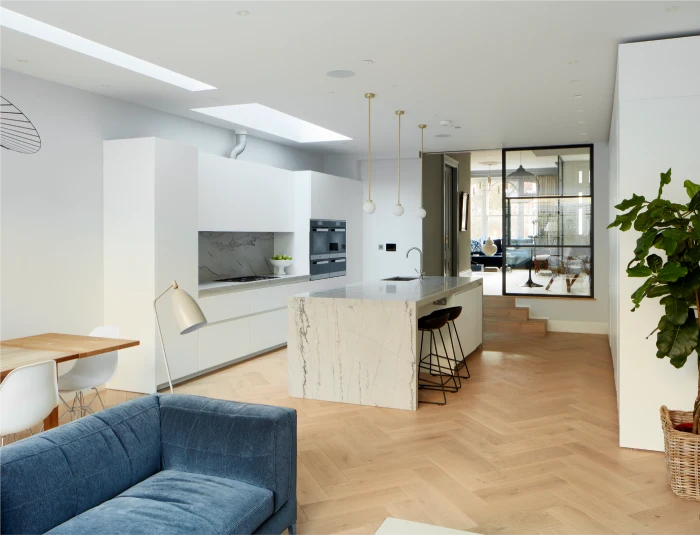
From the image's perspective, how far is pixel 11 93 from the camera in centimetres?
461

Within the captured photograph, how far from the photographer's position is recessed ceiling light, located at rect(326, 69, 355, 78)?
466 cm

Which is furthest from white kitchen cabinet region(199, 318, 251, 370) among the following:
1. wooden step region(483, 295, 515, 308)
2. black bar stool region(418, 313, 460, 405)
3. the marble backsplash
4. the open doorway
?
the open doorway

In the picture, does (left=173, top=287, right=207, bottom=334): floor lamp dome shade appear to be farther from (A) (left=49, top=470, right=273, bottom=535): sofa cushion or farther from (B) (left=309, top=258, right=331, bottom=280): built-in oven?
(B) (left=309, top=258, right=331, bottom=280): built-in oven

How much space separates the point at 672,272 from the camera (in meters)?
3.14

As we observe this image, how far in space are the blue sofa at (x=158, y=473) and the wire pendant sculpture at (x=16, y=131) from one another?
293 cm

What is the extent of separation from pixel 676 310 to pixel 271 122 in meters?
5.51

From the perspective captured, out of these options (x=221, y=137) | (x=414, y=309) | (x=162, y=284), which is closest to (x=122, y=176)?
(x=162, y=284)

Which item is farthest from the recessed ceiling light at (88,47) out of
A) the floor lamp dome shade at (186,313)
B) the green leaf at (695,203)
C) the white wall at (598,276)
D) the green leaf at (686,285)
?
the white wall at (598,276)

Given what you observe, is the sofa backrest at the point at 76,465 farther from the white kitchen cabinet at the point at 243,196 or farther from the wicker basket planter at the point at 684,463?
the white kitchen cabinet at the point at 243,196

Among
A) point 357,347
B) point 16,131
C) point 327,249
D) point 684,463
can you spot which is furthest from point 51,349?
point 327,249

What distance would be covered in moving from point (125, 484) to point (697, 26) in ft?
13.6

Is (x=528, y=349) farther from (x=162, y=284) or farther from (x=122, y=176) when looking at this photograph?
(x=122, y=176)

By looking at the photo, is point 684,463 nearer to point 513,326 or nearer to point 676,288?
point 676,288

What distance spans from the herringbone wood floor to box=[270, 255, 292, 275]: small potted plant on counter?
2.15 m
